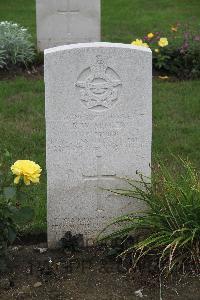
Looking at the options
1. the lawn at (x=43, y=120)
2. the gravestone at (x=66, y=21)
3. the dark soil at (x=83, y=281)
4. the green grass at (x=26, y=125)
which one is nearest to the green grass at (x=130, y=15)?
the lawn at (x=43, y=120)

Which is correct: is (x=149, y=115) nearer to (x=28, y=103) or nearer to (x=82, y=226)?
(x=82, y=226)

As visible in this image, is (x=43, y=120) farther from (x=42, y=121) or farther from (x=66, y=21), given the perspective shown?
(x=66, y=21)

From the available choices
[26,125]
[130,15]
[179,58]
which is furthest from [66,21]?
[130,15]

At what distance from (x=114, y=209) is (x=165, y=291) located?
0.72 metres

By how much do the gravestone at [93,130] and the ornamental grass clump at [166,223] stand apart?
0.10m

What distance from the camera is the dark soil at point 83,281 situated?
420 cm

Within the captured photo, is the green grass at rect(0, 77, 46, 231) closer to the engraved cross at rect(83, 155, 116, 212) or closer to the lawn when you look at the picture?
the lawn

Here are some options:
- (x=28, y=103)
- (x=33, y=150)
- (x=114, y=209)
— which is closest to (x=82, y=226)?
(x=114, y=209)

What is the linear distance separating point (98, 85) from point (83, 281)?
1.19m

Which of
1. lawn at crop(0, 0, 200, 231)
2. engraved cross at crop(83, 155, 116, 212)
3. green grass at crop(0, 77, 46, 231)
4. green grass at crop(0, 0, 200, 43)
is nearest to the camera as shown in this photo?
engraved cross at crop(83, 155, 116, 212)

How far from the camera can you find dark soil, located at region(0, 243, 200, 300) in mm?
4195

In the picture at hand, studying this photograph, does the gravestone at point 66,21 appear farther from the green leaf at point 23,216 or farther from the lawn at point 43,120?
the green leaf at point 23,216

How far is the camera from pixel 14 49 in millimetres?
9180

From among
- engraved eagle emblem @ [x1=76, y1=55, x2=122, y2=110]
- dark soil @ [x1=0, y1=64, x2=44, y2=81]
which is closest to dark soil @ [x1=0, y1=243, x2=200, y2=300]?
engraved eagle emblem @ [x1=76, y1=55, x2=122, y2=110]
